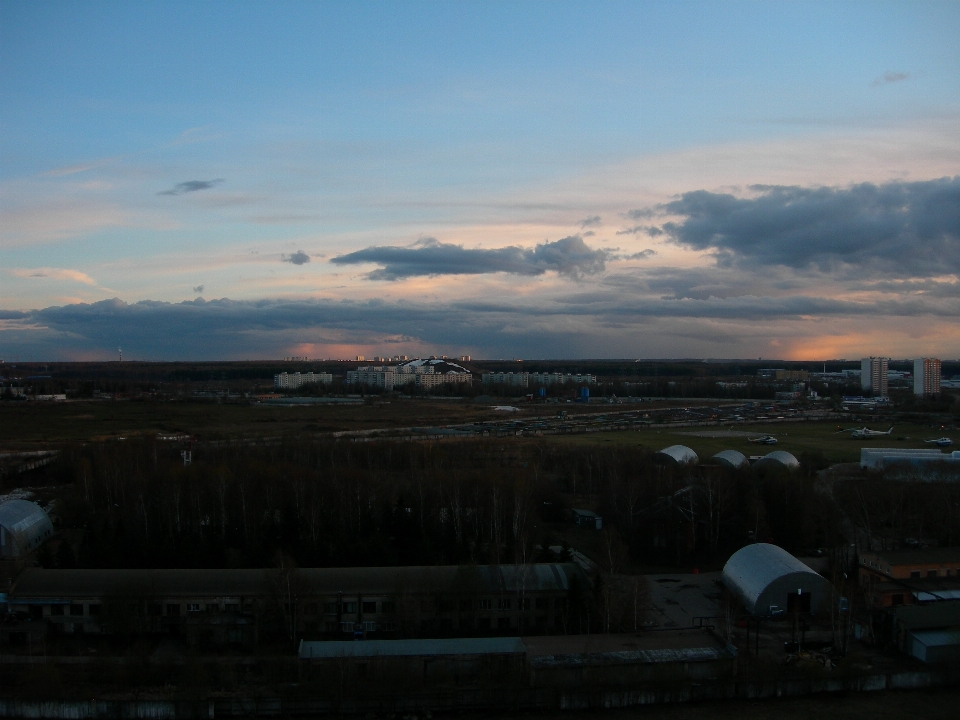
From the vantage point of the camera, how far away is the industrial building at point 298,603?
9.20 meters

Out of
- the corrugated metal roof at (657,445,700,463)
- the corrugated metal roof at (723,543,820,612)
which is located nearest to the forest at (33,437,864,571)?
the corrugated metal roof at (723,543,820,612)

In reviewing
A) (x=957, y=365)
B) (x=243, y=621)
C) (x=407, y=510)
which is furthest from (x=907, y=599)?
(x=957, y=365)

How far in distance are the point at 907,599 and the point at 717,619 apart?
2663 millimetres

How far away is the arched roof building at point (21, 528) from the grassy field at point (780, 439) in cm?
1565

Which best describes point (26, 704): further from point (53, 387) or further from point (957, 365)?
point (957, 365)

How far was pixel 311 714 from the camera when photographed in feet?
24.5

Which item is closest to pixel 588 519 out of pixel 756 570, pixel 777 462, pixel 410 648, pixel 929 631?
pixel 756 570

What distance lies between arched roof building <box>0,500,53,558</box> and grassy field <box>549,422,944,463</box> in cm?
1565

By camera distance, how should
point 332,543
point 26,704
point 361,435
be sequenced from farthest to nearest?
1. point 361,435
2. point 332,543
3. point 26,704

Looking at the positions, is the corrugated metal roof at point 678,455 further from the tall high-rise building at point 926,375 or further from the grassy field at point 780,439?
the tall high-rise building at point 926,375

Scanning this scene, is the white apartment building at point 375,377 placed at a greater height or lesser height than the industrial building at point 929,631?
greater

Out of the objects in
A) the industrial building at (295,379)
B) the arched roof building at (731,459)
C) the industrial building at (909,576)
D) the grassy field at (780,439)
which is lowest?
the industrial building at (909,576)

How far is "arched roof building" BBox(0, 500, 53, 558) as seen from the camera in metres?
12.2

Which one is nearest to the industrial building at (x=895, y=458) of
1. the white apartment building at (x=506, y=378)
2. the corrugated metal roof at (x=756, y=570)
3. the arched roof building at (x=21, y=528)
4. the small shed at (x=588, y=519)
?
the small shed at (x=588, y=519)
